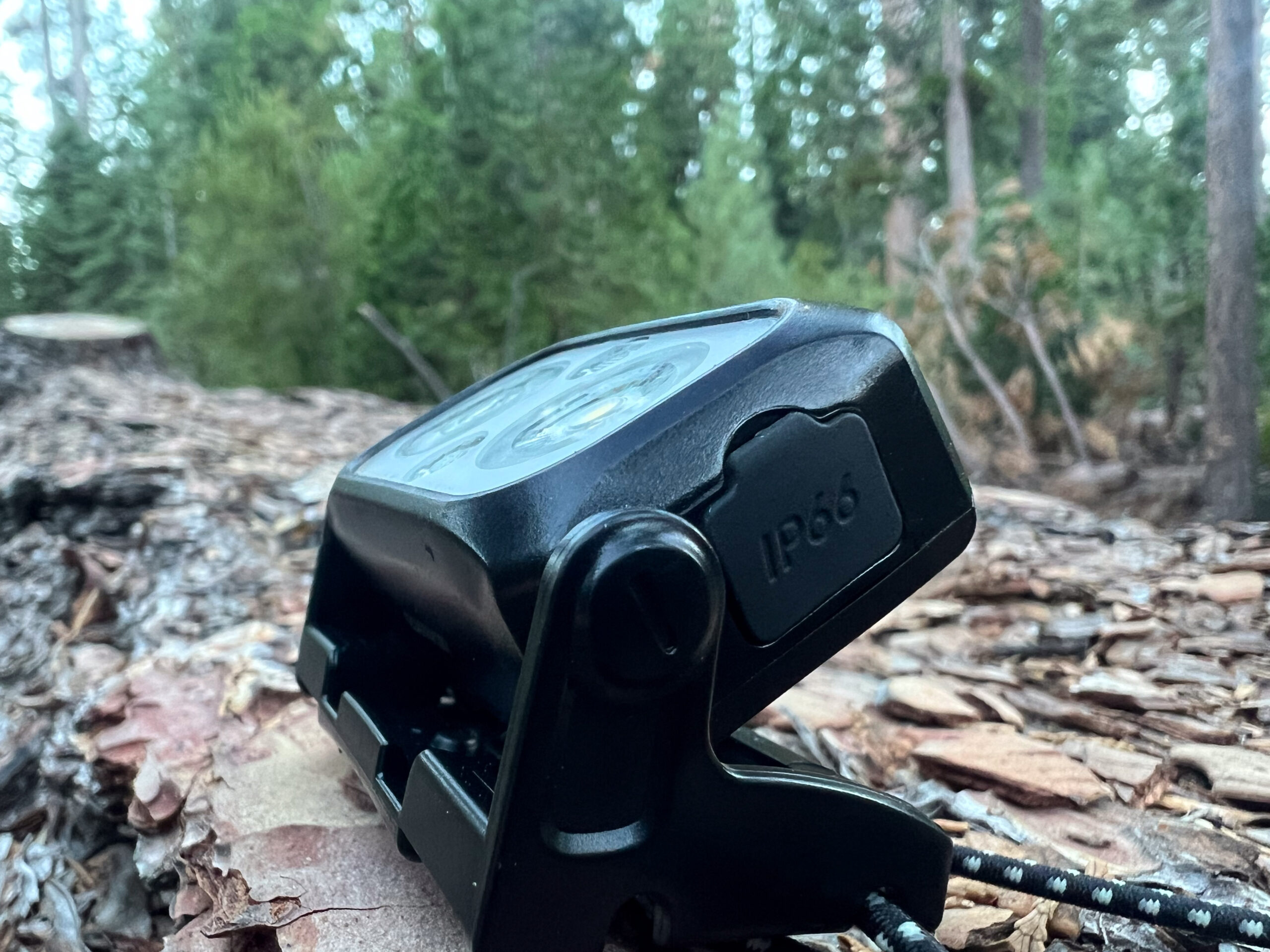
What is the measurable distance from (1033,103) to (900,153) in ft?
2.20

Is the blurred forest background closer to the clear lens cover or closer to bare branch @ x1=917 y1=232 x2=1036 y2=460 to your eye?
bare branch @ x1=917 y1=232 x2=1036 y2=460

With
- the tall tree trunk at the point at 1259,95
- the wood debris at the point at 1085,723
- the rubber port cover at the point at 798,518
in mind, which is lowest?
the wood debris at the point at 1085,723

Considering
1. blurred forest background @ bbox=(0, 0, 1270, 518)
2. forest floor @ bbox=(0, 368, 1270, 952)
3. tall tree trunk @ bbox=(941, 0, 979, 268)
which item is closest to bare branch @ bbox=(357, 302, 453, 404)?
blurred forest background @ bbox=(0, 0, 1270, 518)

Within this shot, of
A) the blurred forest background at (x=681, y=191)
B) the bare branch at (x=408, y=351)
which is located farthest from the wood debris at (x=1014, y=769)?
the bare branch at (x=408, y=351)

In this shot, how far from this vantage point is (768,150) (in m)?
5.53

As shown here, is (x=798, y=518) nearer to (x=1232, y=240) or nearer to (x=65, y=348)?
(x=1232, y=240)

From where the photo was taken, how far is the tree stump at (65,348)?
3.34m

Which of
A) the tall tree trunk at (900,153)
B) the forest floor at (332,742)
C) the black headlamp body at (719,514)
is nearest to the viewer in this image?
the black headlamp body at (719,514)

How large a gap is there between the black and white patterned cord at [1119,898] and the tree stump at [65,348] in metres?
3.50

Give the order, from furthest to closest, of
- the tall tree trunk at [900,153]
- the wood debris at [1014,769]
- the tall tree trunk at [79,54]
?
the tall tree trunk at [79,54] → the tall tree trunk at [900,153] → the wood debris at [1014,769]

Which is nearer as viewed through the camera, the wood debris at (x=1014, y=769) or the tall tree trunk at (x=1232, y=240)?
the wood debris at (x=1014, y=769)

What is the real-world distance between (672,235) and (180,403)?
10.4 feet

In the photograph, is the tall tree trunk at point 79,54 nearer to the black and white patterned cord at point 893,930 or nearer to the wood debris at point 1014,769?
the wood debris at point 1014,769

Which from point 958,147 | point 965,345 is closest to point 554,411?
point 965,345
